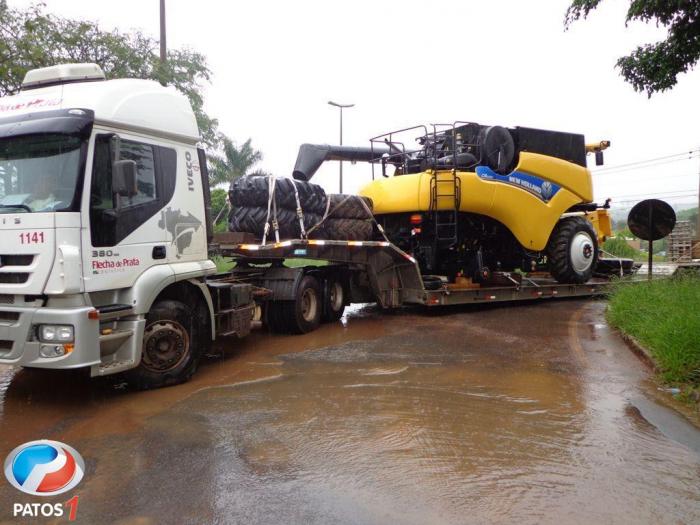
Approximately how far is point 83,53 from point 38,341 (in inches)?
473

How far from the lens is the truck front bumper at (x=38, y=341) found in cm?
455

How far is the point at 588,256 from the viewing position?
1173 cm

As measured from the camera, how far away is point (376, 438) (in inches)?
167

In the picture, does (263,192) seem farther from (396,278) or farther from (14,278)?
(14,278)

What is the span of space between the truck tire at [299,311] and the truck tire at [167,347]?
7.84 ft

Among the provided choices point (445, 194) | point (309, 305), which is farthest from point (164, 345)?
point (445, 194)

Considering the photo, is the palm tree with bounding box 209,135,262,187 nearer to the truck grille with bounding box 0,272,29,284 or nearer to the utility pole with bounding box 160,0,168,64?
the utility pole with bounding box 160,0,168,64

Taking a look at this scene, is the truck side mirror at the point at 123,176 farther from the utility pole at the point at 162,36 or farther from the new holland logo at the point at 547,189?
the utility pole at the point at 162,36

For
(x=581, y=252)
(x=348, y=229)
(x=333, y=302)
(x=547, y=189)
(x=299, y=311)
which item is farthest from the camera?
(x=581, y=252)

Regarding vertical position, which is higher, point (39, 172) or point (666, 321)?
point (39, 172)

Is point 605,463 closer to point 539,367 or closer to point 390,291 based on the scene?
point 539,367

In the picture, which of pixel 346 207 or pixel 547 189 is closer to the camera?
pixel 346 207

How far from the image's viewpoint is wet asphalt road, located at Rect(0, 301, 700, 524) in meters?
3.22

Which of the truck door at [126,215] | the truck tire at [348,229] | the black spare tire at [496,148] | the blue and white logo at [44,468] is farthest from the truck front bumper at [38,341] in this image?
the black spare tire at [496,148]
